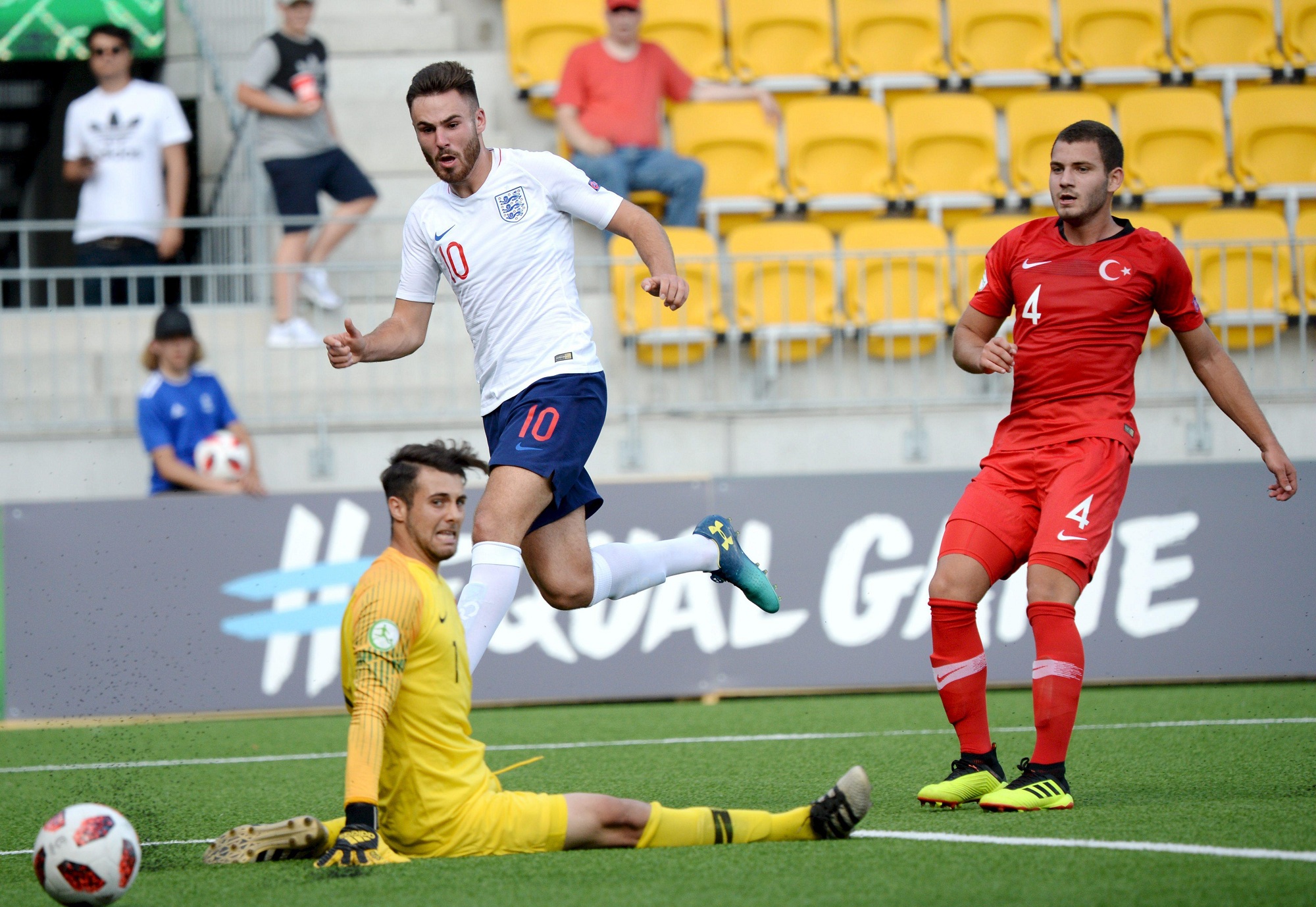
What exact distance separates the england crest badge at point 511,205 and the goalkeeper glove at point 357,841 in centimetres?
219

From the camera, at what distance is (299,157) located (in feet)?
36.3

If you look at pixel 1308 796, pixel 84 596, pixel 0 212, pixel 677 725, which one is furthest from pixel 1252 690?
pixel 0 212

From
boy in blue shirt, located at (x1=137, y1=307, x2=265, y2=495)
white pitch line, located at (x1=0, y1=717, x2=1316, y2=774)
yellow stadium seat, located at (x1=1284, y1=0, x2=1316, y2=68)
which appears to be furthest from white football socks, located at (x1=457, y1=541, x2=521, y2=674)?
yellow stadium seat, located at (x1=1284, y1=0, x2=1316, y2=68)

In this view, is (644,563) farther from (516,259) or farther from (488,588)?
(516,259)

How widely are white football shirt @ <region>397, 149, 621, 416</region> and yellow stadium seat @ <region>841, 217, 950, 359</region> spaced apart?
5274 mm

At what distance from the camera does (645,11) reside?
12953mm

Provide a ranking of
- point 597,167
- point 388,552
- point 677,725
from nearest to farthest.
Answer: point 388,552 → point 677,725 → point 597,167

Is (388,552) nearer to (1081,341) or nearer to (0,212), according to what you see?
(1081,341)

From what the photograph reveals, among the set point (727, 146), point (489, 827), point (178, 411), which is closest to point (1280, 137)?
point (727, 146)

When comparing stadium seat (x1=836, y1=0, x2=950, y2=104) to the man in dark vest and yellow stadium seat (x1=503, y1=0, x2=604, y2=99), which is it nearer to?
yellow stadium seat (x1=503, y1=0, x2=604, y2=99)

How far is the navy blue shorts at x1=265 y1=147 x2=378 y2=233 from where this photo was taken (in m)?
11.0

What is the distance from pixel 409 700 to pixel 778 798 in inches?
67.7

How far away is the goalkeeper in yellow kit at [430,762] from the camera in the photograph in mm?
4133

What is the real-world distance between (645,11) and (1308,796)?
947cm
